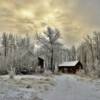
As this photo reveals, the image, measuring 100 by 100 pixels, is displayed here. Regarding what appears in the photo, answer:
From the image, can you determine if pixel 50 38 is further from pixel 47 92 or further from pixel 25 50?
pixel 47 92

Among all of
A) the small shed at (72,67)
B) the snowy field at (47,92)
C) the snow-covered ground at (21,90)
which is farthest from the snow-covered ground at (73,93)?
the small shed at (72,67)

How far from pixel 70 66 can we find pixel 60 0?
125 feet

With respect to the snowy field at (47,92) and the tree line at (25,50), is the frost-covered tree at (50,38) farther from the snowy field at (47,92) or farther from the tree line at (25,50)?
the snowy field at (47,92)

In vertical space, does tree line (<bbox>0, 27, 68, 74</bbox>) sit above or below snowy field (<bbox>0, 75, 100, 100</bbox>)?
above

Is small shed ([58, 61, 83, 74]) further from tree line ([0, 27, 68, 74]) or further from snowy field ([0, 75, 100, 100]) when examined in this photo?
snowy field ([0, 75, 100, 100])

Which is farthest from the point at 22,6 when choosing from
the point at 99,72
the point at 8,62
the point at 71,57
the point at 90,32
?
the point at 71,57

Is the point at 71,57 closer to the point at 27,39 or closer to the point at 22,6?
the point at 27,39

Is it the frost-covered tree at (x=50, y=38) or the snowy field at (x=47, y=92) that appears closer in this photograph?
the snowy field at (x=47, y=92)

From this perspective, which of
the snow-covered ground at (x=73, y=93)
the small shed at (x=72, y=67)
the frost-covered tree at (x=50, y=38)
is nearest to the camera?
the snow-covered ground at (x=73, y=93)

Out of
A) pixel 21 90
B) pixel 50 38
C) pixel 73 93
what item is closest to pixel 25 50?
pixel 50 38


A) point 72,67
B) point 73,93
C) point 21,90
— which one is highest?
point 21,90

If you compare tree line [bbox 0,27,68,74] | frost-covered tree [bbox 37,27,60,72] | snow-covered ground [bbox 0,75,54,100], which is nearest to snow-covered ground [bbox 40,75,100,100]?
snow-covered ground [bbox 0,75,54,100]

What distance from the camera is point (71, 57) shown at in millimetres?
82812

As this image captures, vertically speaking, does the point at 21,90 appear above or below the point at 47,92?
above
